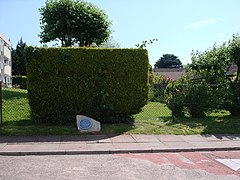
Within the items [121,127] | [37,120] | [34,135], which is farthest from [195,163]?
[37,120]

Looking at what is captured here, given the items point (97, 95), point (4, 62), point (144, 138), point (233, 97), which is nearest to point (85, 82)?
point (97, 95)

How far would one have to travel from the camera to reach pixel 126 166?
6762 millimetres

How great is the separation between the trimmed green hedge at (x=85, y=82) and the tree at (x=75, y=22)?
32.1 ft

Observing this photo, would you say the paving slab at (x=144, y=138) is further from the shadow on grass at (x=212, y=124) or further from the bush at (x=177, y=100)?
the bush at (x=177, y=100)

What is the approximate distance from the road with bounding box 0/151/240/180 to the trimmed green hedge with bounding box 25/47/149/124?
13.1ft

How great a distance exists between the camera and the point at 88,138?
9906mm

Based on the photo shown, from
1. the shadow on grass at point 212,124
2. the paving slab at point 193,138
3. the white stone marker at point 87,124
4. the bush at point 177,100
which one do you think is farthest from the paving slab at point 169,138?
the bush at point 177,100

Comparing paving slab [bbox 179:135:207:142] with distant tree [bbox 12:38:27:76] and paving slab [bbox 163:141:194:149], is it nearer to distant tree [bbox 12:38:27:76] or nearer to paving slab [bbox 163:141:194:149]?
paving slab [bbox 163:141:194:149]

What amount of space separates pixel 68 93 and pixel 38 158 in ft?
14.1

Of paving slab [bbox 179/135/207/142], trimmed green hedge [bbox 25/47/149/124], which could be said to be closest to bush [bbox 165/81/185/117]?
trimmed green hedge [bbox 25/47/149/124]

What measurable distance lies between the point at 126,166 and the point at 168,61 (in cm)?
9662

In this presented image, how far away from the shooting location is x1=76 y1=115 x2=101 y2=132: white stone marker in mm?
10672

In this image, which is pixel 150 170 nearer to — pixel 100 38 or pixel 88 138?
pixel 88 138

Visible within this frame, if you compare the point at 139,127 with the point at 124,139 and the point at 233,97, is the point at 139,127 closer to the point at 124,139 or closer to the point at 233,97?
the point at 124,139
